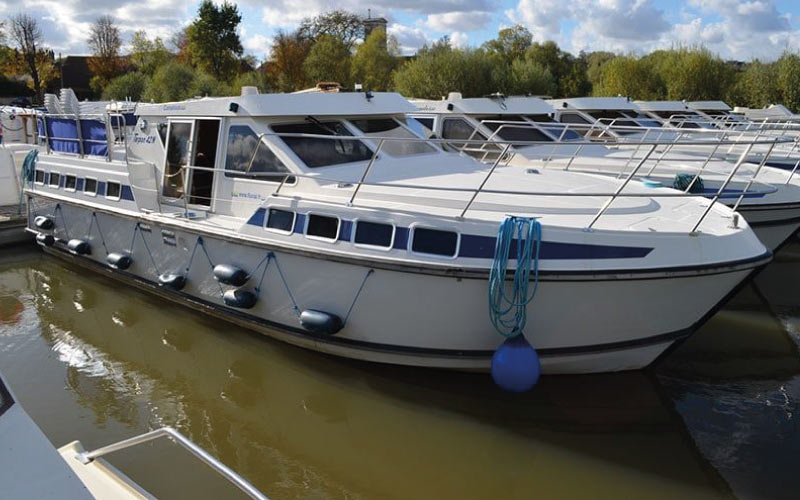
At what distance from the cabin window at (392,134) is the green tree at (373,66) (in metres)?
26.9

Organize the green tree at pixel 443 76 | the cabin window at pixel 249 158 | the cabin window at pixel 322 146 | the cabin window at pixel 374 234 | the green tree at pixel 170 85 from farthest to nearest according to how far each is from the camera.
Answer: the green tree at pixel 170 85, the green tree at pixel 443 76, the cabin window at pixel 322 146, the cabin window at pixel 249 158, the cabin window at pixel 374 234

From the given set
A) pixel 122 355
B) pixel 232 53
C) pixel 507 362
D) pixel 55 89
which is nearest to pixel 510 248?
pixel 507 362

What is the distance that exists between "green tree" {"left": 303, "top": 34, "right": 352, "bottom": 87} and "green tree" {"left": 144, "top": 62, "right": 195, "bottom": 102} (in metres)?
6.72

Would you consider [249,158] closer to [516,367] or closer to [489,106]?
[516,367]

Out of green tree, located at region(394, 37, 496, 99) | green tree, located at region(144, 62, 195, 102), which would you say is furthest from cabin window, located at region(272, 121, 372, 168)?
green tree, located at region(144, 62, 195, 102)

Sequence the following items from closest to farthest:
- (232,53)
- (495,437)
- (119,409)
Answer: (495,437) < (119,409) < (232,53)

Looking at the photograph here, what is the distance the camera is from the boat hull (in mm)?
5340

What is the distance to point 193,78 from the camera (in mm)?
37000

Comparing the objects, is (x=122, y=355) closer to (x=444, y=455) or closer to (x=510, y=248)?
(x=444, y=455)

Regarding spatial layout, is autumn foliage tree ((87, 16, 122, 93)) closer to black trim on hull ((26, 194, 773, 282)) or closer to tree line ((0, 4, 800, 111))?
tree line ((0, 4, 800, 111))

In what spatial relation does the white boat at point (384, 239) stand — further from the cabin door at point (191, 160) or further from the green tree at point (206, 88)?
the green tree at point (206, 88)

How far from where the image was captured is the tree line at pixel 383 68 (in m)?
27.9

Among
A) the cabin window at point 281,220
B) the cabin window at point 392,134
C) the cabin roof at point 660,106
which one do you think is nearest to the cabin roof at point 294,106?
the cabin window at point 392,134

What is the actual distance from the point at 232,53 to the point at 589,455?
43291 millimetres
